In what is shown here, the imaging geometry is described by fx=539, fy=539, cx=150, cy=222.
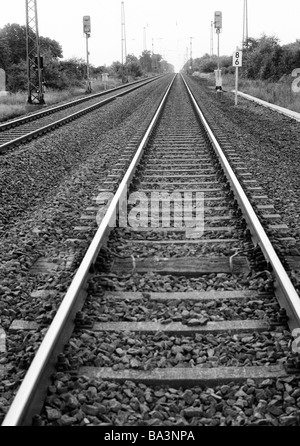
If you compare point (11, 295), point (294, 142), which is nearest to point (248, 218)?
point (11, 295)

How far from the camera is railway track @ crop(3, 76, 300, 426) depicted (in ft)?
8.84

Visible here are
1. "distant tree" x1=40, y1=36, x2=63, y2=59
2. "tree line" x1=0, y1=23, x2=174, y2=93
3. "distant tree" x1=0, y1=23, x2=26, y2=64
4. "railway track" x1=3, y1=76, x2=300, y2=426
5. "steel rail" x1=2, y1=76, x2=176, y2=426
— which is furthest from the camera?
"distant tree" x1=40, y1=36, x2=63, y2=59

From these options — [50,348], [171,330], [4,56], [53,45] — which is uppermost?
[53,45]

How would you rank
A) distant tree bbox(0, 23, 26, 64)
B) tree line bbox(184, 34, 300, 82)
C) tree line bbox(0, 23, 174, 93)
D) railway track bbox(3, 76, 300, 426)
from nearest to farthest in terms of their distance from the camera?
1. railway track bbox(3, 76, 300, 426)
2. tree line bbox(184, 34, 300, 82)
3. tree line bbox(0, 23, 174, 93)
4. distant tree bbox(0, 23, 26, 64)

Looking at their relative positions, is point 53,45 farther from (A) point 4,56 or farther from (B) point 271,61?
(B) point 271,61

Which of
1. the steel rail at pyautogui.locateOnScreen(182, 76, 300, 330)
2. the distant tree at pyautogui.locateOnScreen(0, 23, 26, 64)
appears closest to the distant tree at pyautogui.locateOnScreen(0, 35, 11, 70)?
the distant tree at pyautogui.locateOnScreen(0, 23, 26, 64)

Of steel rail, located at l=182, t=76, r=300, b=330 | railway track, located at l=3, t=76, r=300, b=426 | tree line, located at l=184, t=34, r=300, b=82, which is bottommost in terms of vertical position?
railway track, located at l=3, t=76, r=300, b=426

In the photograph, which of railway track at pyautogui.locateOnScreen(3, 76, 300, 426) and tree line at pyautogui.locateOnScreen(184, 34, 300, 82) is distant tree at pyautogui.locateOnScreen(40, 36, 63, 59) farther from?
railway track at pyautogui.locateOnScreen(3, 76, 300, 426)

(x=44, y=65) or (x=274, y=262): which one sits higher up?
(x=44, y=65)

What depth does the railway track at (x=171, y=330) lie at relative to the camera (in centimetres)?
270

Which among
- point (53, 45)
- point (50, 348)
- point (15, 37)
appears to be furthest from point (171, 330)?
point (53, 45)

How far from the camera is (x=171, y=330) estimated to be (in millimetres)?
3430

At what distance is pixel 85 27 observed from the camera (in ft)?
126
